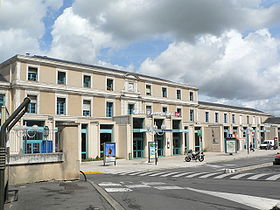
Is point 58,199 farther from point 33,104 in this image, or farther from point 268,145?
point 268,145

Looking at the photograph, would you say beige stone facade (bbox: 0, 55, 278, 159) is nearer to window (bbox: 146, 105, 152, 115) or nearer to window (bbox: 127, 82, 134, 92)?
window (bbox: 146, 105, 152, 115)

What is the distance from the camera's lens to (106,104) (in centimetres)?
3916

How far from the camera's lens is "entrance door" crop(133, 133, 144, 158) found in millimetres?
39906

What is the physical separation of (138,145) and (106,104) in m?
7.01

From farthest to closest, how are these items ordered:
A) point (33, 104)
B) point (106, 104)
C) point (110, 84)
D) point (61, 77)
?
point (110, 84), point (106, 104), point (61, 77), point (33, 104)

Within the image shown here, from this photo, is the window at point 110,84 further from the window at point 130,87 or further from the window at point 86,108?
the window at point 86,108

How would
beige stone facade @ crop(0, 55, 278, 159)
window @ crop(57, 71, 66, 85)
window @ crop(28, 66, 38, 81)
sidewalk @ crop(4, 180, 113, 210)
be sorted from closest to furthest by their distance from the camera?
sidewalk @ crop(4, 180, 113, 210)
beige stone facade @ crop(0, 55, 278, 159)
window @ crop(28, 66, 38, 81)
window @ crop(57, 71, 66, 85)

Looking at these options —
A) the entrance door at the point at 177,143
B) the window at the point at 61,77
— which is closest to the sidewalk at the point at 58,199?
the window at the point at 61,77

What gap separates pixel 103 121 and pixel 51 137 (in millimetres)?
15197

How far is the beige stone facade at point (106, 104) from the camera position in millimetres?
32594

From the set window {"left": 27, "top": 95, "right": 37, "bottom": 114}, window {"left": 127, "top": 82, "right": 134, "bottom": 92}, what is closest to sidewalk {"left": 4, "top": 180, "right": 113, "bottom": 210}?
window {"left": 27, "top": 95, "right": 37, "bottom": 114}

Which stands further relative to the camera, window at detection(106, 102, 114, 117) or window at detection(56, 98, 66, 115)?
window at detection(106, 102, 114, 117)

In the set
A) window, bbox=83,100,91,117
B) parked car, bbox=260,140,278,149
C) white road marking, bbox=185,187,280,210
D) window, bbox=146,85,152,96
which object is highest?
window, bbox=146,85,152,96

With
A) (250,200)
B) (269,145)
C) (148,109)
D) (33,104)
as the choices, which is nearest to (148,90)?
(148,109)
